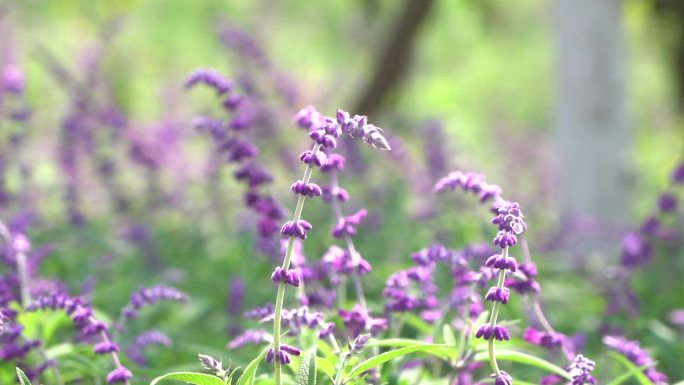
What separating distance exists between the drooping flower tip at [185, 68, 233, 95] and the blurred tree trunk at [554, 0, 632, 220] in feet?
17.6

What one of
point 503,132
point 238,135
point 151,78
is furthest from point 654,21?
point 238,135

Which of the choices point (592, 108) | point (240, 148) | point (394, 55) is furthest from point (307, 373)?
point (394, 55)

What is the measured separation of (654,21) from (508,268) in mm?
19914

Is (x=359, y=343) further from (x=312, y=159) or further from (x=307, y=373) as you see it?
(x=312, y=159)

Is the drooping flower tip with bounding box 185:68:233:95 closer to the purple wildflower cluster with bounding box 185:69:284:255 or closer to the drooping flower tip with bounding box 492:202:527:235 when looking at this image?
the purple wildflower cluster with bounding box 185:69:284:255

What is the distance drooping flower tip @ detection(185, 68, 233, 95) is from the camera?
3246 mm

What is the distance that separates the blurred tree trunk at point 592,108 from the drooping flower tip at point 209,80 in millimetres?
5373

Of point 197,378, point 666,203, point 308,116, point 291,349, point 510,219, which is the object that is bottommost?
point 197,378

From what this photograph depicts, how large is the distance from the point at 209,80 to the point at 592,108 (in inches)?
226

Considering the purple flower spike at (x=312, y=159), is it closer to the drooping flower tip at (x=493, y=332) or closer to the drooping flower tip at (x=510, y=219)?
the drooping flower tip at (x=510, y=219)

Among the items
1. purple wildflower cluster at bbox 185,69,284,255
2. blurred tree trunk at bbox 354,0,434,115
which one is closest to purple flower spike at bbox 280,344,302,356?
purple wildflower cluster at bbox 185,69,284,255

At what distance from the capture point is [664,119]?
22297mm

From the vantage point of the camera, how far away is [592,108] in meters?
8.30

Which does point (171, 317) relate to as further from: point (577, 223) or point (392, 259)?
point (577, 223)
